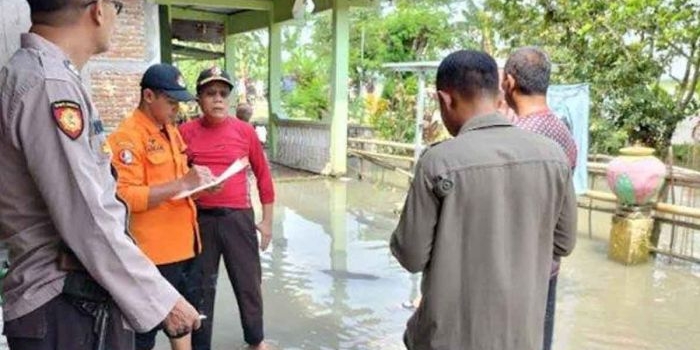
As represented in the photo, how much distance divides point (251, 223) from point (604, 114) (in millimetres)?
9705

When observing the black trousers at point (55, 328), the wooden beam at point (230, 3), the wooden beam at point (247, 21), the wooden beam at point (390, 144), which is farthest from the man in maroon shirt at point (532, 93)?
the wooden beam at point (247, 21)

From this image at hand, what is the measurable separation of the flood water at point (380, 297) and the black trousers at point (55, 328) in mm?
2499

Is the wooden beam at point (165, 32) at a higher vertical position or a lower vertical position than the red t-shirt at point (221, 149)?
higher

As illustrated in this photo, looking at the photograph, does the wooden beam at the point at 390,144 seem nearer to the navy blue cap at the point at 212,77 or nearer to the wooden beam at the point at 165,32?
the wooden beam at the point at 165,32

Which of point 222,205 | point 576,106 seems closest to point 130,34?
point 222,205

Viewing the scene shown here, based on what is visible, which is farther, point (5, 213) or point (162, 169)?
point (162, 169)

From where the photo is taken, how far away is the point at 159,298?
5.34ft

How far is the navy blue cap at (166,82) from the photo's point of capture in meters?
2.86

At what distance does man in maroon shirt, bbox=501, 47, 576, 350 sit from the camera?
8.77 ft

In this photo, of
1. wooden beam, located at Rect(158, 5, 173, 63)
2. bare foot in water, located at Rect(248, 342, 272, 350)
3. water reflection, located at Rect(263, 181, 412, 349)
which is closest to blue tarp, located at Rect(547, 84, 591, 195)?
water reflection, located at Rect(263, 181, 412, 349)

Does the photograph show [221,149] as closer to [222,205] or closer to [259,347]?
[222,205]

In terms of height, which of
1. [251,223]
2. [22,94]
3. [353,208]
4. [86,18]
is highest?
[86,18]

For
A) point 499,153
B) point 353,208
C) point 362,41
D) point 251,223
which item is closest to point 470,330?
point 499,153

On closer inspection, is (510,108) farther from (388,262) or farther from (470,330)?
(388,262)
